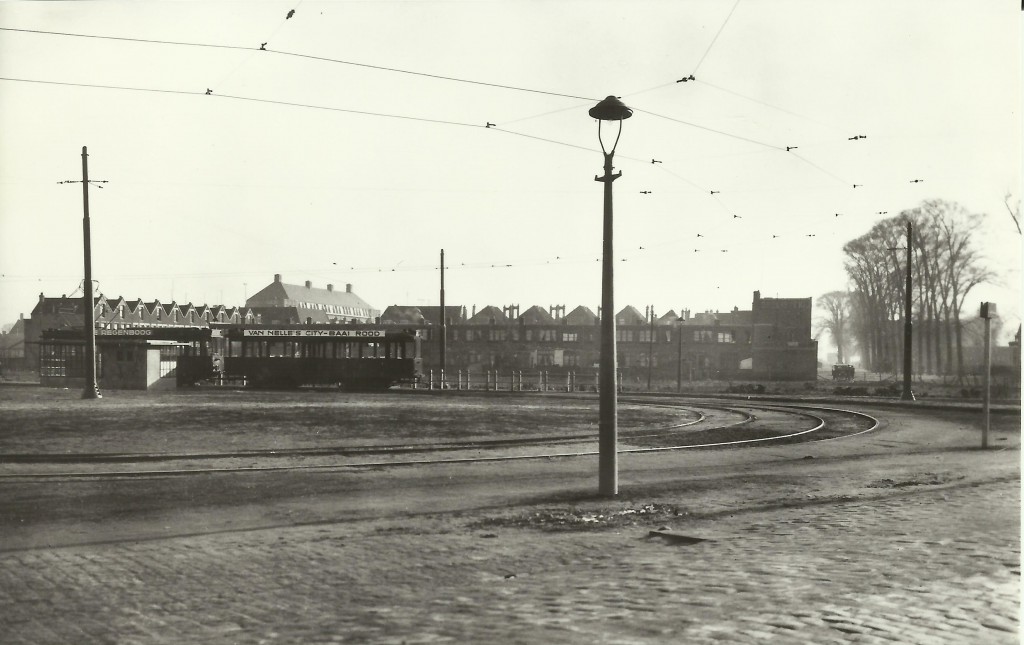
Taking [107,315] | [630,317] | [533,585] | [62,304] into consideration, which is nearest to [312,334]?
[107,315]

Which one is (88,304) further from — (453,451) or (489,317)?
(489,317)

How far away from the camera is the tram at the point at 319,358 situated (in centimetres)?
3691

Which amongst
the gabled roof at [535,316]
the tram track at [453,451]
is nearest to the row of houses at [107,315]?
Answer: the gabled roof at [535,316]

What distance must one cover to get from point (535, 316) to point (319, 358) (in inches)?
1781

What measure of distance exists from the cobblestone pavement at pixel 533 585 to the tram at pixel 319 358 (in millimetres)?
29280

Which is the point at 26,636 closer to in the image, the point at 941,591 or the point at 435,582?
the point at 435,582

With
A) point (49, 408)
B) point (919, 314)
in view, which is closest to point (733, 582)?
point (49, 408)

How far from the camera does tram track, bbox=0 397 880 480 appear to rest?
12047 millimetres

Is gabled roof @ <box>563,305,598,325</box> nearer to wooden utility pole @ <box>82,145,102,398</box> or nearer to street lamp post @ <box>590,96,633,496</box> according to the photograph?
wooden utility pole @ <box>82,145,102,398</box>

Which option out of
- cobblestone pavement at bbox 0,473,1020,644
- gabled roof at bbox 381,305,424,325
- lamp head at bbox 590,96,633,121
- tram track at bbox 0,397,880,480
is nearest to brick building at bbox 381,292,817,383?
gabled roof at bbox 381,305,424,325

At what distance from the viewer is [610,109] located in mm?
Answer: 9539

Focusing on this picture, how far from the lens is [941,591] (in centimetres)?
552

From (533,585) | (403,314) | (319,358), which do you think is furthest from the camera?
(403,314)

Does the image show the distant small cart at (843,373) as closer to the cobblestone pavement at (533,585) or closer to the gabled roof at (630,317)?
the gabled roof at (630,317)
